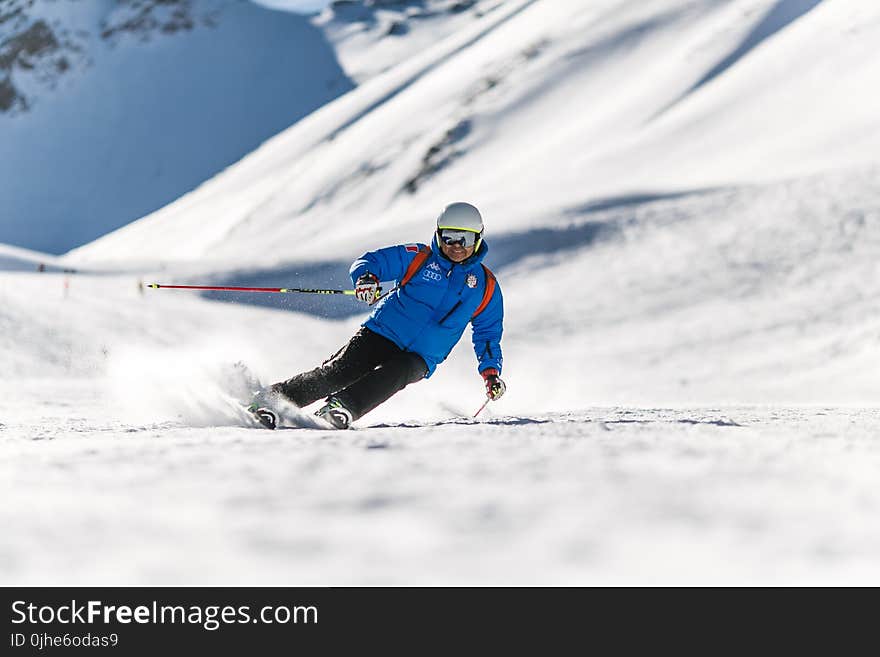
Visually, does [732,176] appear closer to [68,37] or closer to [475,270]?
[475,270]

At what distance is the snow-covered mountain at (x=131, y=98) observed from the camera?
6769cm

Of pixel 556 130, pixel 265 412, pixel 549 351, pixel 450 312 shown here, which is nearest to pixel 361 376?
pixel 450 312

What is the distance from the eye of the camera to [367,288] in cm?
538

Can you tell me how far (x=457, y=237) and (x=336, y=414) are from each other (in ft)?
5.66

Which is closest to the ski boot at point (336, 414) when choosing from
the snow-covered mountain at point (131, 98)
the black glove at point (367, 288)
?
the black glove at point (367, 288)

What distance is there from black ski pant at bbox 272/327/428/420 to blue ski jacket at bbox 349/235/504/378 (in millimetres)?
111

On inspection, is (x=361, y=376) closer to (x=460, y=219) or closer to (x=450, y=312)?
(x=450, y=312)

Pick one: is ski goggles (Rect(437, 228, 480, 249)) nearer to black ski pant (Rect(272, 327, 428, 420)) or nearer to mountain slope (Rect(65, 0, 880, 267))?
black ski pant (Rect(272, 327, 428, 420))

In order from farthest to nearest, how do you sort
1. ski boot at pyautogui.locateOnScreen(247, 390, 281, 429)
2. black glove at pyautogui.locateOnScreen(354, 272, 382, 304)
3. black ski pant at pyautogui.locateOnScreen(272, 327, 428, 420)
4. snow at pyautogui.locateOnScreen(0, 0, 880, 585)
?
1. black glove at pyautogui.locateOnScreen(354, 272, 382, 304)
2. black ski pant at pyautogui.locateOnScreen(272, 327, 428, 420)
3. ski boot at pyautogui.locateOnScreen(247, 390, 281, 429)
4. snow at pyautogui.locateOnScreen(0, 0, 880, 585)

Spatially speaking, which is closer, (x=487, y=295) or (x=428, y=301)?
(x=428, y=301)

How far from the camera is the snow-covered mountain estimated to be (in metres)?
67.7

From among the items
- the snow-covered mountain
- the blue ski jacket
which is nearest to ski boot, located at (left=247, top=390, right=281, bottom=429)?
the blue ski jacket

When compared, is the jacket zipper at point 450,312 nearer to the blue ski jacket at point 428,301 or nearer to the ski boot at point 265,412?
the blue ski jacket at point 428,301

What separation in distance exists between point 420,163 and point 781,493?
3023 centimetres
